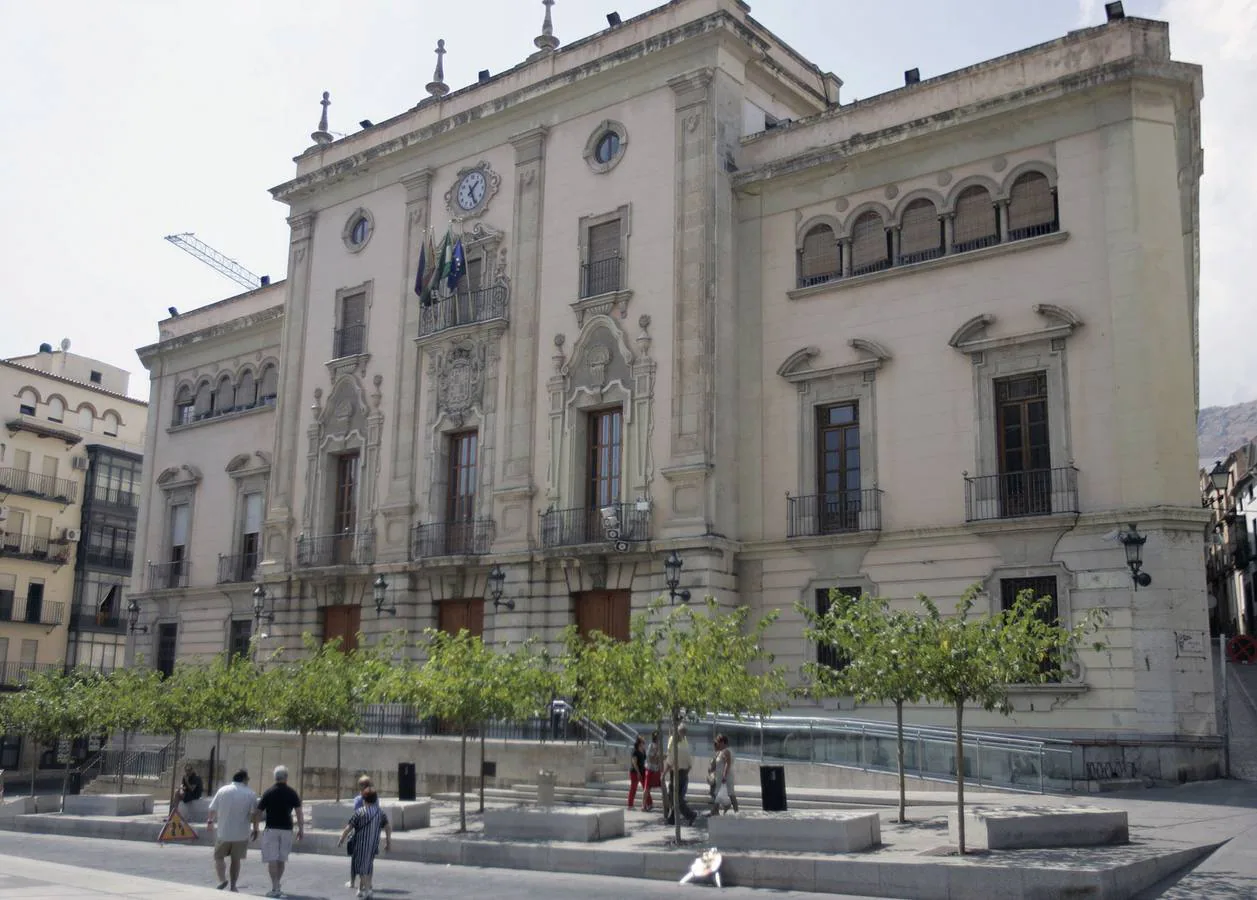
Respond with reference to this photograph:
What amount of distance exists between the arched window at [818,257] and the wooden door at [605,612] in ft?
27.5

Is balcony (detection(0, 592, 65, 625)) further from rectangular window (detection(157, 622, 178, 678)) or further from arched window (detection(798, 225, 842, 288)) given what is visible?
arched window (detection(798, 225, 842, 288))

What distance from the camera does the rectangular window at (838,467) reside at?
91.2 feet

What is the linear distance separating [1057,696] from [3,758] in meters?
44.8

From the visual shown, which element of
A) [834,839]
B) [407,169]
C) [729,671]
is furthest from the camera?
[407,169]

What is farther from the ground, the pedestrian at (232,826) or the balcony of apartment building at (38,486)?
the balcony of apartment building at (38,486)

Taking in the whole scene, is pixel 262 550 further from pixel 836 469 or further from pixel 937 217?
pixel 937 217

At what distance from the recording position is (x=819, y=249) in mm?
29453

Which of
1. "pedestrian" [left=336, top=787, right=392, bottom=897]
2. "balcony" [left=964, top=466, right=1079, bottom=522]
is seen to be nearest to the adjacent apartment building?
"balcony" [left=964, top=466, right=1079, bottom=522]

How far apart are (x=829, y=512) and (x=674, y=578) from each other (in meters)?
3.74

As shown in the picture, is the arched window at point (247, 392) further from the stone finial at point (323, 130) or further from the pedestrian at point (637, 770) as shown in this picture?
the pedestrian at point (637, 770)

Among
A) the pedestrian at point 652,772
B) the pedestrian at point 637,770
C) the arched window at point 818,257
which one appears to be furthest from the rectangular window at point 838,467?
the pedestrian at point 652,772

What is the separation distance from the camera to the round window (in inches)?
1271

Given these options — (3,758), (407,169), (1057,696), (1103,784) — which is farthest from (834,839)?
(3,758)

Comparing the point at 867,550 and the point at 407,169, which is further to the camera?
the point at 407,169
